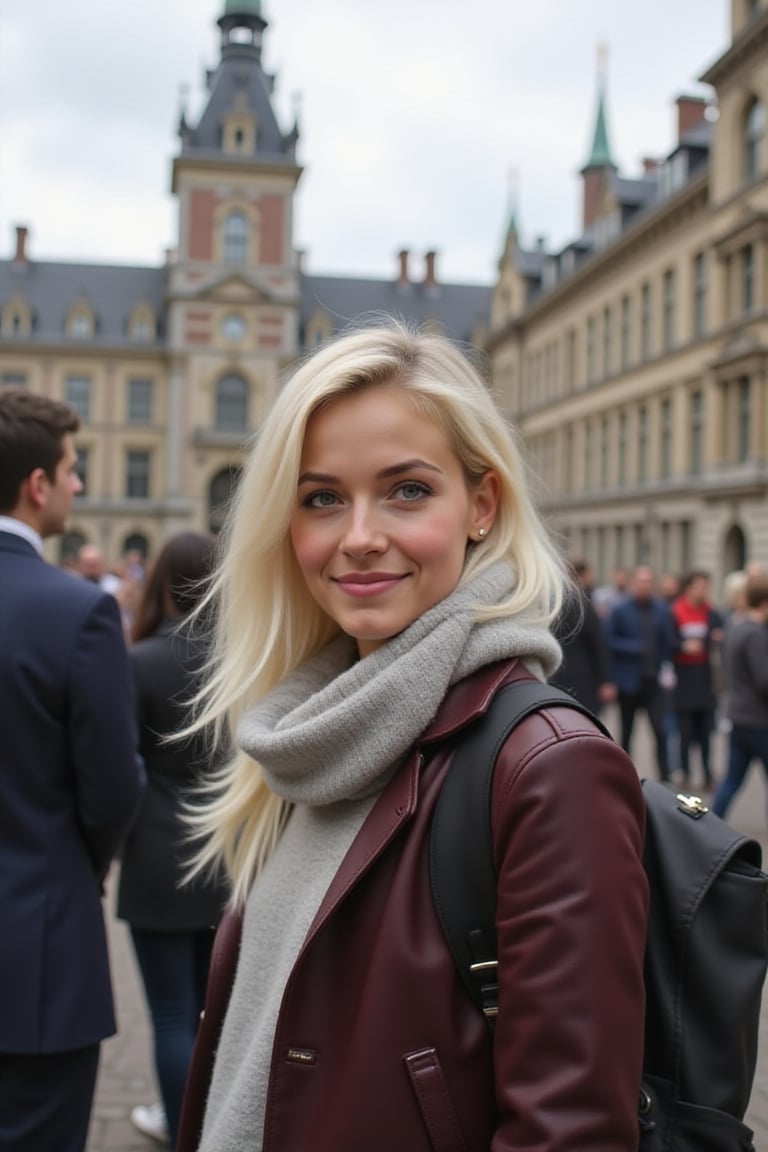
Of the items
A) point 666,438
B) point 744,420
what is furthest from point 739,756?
point 666,438

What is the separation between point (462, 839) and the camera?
135 cm

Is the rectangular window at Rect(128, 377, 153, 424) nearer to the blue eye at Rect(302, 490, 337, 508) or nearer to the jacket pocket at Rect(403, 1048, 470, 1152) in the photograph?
the blue eye at Rect(302, 490, 337, 508)

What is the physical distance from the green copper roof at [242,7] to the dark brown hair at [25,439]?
58970 millimetres

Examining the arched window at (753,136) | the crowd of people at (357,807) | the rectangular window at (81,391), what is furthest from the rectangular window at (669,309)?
the rectangular window at (81,391)

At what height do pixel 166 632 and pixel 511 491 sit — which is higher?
pixel 511 491

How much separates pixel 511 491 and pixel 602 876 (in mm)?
666

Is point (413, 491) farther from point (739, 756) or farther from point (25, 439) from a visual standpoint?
point (739, 756)

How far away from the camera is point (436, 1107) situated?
129 cm

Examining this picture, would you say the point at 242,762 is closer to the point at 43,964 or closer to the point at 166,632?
the point at 43,964

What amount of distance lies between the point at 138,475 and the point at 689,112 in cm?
2897

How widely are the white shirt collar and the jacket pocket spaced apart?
181 cm

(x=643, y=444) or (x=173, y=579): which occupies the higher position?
(x=643, y=444)

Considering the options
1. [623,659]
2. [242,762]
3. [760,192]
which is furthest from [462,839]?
[760,192]

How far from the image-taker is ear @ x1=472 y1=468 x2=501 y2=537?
1.71m
